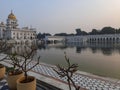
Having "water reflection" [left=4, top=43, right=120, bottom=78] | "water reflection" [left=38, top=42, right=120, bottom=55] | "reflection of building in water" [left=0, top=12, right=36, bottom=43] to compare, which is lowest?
"water reflection" [left=38, top=42, right=120, bottom=55]

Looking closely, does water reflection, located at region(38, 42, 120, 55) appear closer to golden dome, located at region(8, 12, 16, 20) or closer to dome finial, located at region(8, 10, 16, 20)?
golden dome, located at region(8, 12, 16, 20)

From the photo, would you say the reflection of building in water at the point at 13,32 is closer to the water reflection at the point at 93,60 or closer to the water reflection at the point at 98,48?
the water reflection at the point at 98,48

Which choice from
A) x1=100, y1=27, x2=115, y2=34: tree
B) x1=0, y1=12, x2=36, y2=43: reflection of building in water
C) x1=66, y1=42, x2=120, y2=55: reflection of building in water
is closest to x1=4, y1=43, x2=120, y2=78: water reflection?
x1=66, y1=42, x2=120, y2=55: reflection of building in water

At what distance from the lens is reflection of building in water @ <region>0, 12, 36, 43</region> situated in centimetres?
5028

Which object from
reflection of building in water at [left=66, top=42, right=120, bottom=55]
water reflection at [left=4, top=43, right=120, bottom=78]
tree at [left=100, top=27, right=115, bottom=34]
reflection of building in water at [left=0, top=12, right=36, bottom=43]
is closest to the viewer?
water reflection at [left=4, top=43, right=120, bottom=78]

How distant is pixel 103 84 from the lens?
4496mm

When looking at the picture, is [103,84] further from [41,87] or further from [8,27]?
[8,27]

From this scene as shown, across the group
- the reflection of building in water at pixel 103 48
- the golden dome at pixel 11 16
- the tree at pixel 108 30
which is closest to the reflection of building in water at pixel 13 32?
the golden dome at pixel 11 16

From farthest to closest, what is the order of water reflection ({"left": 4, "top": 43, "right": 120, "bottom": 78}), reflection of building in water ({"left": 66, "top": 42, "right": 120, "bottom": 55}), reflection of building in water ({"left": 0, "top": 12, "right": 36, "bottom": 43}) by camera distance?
reflection of building in water ({"left": 0, "top": 12, "right": 36, "bottom": 43})
reflection of building in water ({"left": 66, "top": 42, "right": 120, "bottom": 55})
water reflection ({"left": 4, "top": 43, "right": 120, "bottom": 78})

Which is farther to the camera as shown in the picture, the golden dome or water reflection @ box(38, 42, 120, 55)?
the golden dome

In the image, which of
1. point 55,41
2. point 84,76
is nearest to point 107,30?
point 55,41

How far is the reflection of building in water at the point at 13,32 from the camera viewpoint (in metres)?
50.3

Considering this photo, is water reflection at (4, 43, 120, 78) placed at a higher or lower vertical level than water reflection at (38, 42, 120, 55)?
higher

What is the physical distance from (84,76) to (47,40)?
54064 mm
